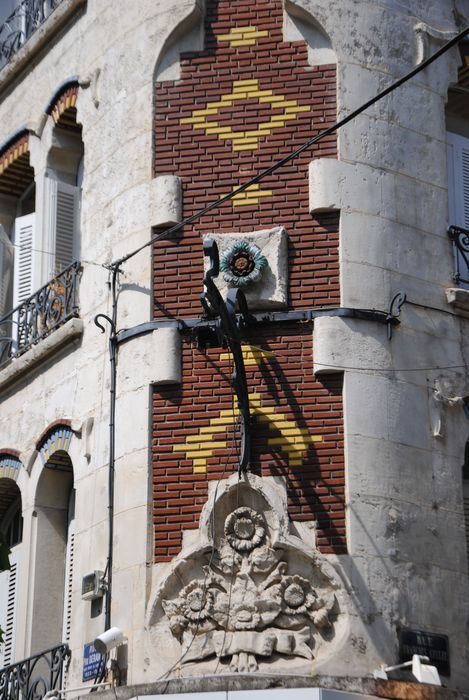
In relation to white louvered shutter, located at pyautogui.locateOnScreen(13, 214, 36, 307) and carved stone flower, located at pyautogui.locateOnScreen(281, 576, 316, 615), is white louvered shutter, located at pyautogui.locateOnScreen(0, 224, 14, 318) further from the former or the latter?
carved stone flower, located at pyautogui.locateOnScreen(281, 576, 316, 615)

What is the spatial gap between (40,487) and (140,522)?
258 centimetres

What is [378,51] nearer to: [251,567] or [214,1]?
[214,1]

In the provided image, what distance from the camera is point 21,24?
827 inches

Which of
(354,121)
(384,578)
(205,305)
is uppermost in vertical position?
(354,121)

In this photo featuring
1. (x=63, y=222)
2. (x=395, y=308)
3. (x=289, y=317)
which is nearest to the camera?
(x=289, y=317)

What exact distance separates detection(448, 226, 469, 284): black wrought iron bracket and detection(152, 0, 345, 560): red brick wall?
4.57 feet

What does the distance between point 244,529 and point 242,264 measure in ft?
8.74

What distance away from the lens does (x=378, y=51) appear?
671 inches

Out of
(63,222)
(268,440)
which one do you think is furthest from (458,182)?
(63,222)

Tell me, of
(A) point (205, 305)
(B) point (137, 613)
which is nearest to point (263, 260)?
(A) point (205, 305)

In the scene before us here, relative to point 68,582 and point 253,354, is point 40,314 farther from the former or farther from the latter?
point 253,354

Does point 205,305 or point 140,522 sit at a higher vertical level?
point 205,305

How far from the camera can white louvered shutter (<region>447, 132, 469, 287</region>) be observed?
17688mm

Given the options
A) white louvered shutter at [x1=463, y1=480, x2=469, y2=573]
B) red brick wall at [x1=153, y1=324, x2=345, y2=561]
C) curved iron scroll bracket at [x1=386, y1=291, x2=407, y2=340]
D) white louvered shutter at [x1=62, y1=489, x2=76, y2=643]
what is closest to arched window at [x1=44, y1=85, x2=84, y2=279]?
white louvered shutter at [x1=62, y1=489, x2=76, y2=643]
